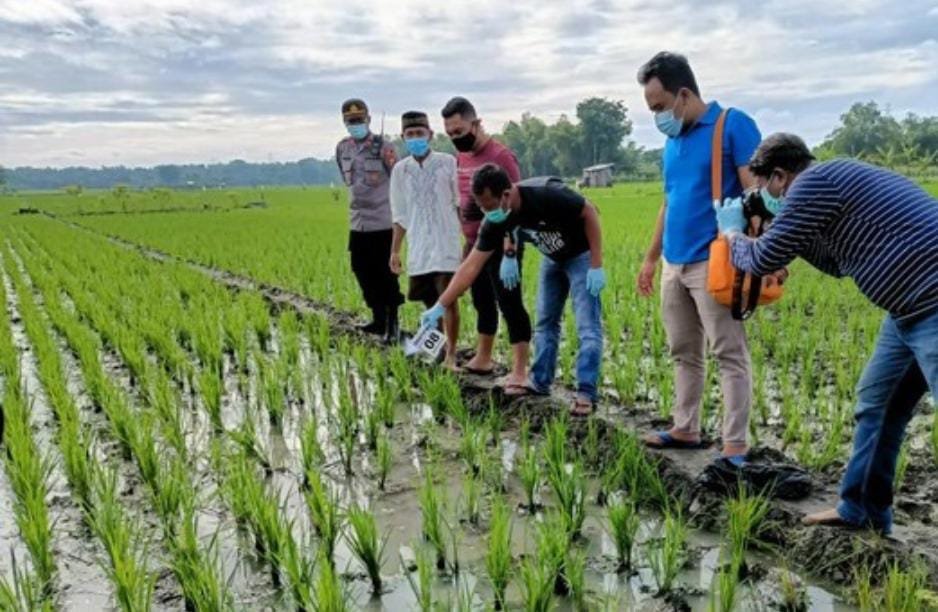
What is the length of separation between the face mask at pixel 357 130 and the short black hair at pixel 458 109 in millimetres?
1312

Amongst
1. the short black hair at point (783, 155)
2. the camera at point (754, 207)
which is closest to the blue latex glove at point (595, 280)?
the camera at point (754, 207)

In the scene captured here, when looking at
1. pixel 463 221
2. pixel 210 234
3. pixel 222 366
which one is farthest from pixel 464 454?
pixel 210 234

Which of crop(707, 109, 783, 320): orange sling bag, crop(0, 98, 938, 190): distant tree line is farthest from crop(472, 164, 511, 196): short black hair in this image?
crop(0, 98, 938, 190): distant tree line

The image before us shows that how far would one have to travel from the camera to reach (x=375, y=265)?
507 cm

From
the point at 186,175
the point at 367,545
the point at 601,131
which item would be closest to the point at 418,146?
the point at 367,545

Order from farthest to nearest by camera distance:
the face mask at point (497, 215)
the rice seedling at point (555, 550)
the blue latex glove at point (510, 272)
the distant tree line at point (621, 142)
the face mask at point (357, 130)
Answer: the distant tree line at point (621, 142), the face mask at point (357, 130), the blue latex glove at point (510, 272), the face mask at point (497, 215), the rice seedling at point (555, 550)

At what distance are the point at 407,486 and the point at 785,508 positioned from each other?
4.39 ft

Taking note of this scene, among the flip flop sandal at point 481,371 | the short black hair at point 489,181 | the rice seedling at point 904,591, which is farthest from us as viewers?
the flip flop sandal at point 481,371

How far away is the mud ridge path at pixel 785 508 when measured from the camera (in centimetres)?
212

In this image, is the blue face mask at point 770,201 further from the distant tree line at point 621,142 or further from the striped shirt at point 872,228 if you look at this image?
the distant tree line at point 621,142

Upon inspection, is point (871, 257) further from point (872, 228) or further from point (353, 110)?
point (353, 110)

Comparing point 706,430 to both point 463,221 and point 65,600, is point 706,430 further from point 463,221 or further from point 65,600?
point 65,600

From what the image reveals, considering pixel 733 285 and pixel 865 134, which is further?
pixel 865 134

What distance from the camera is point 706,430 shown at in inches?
130
